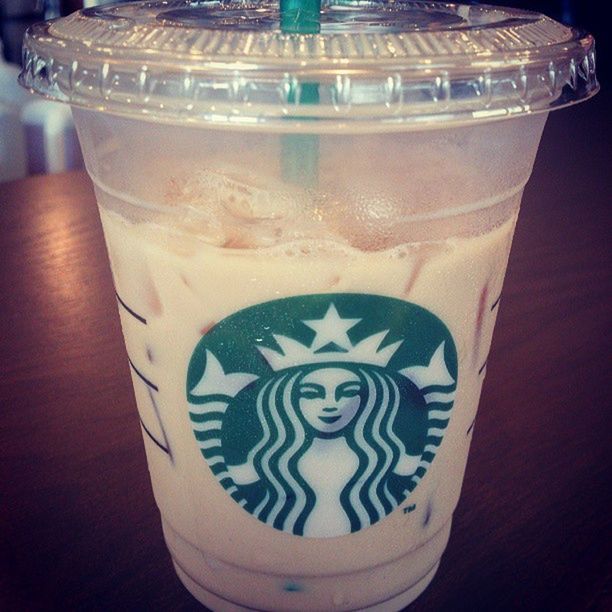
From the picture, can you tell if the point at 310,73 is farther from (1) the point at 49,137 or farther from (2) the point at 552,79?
(1) the point at 49,137

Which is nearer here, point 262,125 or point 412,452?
point 262,125

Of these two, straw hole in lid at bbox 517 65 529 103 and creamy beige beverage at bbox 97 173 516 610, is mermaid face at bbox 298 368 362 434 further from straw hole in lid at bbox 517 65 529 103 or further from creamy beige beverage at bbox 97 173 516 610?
straw hole in lid at bbox 517 65 529 103

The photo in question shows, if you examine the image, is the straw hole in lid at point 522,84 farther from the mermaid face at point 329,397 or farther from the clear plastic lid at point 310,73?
the mermaid face at point 329,397

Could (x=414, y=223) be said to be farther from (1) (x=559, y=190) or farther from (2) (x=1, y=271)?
(1) (x=559, y=190)

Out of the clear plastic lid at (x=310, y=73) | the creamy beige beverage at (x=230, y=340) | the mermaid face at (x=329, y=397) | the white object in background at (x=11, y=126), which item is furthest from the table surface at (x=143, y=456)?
the white object in background at (x=11, y=126)

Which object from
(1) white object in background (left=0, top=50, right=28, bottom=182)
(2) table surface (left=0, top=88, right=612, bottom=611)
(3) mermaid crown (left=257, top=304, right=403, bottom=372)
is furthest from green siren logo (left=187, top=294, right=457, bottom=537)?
(1) white object in background (left=0, top=50, right=28, bottom=182)

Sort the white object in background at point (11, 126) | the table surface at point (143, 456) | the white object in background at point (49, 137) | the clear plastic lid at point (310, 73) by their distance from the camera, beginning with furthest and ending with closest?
the white object in background at point (11, 126), the white object in background at point (49, 137), the table surface at point (143, 456), the clear plastic lid at point (310, 73)

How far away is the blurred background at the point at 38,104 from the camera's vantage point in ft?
8.33

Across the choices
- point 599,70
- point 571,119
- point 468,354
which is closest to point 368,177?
point 468,354

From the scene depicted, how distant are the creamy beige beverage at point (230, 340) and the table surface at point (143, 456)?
0.04 m

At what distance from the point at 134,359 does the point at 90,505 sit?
0.54ft

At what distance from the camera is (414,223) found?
1.69 feet

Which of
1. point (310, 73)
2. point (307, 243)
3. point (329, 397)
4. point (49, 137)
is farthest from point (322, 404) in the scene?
point (49, 137)

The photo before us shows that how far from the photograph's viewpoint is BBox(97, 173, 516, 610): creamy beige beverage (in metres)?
0.50
